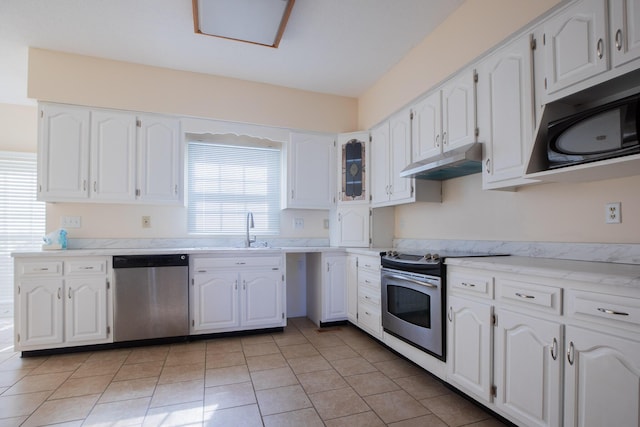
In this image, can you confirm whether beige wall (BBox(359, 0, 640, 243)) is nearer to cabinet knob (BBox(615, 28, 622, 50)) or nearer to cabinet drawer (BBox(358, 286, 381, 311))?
cabinet knob (BBox(615, 28, 622, 50))

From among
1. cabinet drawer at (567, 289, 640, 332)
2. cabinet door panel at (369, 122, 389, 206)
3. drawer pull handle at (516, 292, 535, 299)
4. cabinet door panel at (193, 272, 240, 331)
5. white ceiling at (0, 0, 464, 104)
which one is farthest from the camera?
cabinet door panel at (369, 122, 389, 206)

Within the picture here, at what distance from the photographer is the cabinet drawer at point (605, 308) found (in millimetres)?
1196

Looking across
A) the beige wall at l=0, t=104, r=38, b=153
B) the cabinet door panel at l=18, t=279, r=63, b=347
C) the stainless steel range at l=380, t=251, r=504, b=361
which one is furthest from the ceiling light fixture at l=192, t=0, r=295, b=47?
the beige wall at l=0, t=104, r=38, b=153

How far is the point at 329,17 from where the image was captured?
2.59 m

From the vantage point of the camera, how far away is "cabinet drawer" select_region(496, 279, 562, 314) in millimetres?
1475

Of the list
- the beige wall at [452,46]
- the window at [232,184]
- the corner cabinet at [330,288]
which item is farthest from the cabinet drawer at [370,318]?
the beige wall at [452,46]

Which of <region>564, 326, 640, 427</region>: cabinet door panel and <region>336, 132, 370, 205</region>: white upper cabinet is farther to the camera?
<region>336, 132, 370, 205</region>: white upper cabinet

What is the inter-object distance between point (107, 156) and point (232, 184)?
127 cm

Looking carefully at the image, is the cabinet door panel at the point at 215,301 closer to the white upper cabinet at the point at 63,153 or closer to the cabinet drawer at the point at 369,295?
the cabinet drawer at the point at 369,295

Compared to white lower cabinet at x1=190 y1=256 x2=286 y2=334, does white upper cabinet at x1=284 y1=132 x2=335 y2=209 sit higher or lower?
higher

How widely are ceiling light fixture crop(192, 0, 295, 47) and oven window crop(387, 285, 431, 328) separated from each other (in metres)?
2.29

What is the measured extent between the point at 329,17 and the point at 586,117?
1.94m

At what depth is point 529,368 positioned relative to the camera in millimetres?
1581

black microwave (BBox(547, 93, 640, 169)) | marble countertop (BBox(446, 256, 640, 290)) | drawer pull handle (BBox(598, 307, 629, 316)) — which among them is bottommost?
drawer pull handle (BBox(598, 307, 629, 316))
